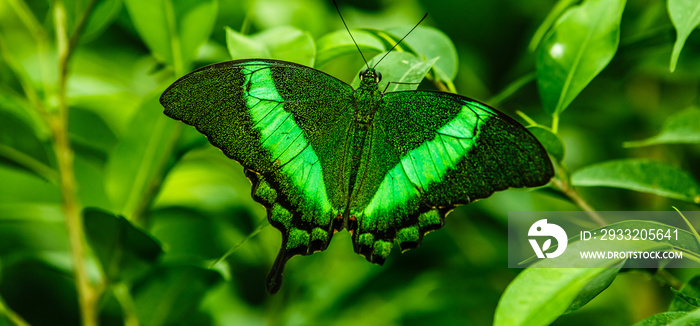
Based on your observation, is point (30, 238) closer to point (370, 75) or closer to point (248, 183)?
point (248, 183)

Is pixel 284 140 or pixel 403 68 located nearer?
pixel 403 68

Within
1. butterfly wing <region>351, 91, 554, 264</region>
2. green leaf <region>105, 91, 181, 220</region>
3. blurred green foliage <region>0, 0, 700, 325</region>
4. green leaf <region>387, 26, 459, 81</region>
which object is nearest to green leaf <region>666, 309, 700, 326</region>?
blurred green foliage <region>0, 0, 700, 325</region>

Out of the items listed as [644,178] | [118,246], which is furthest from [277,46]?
[644,178]

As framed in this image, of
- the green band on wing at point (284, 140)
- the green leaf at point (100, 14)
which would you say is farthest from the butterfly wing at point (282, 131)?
the green leaf at point (100, 14)

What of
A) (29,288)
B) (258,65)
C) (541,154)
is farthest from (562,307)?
(29,288)

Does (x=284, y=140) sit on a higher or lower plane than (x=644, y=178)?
higher

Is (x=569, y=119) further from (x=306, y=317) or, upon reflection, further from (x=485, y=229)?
(x=306, y=317)
